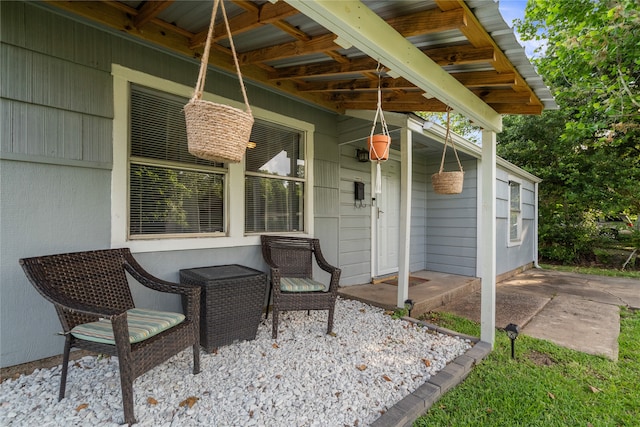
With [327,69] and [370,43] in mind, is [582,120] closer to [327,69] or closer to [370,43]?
[327,69]

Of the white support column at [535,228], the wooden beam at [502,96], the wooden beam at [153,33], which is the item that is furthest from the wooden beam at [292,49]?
the white support column at [535,228]

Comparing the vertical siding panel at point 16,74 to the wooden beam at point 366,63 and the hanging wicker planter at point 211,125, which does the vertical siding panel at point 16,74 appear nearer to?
the hanging wicker planter at point 211,125

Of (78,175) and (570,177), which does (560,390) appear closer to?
(78,175)

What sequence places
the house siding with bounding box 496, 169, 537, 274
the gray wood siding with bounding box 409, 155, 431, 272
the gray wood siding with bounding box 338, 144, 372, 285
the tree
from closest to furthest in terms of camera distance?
the gray wood siding with bounding box 338, 144, 372, 285, the tree, the gray wood siding with bounding box 409, 155, 431, 272, the house siding with bounding box 496, 169, 537, 274

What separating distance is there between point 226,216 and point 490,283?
250cm

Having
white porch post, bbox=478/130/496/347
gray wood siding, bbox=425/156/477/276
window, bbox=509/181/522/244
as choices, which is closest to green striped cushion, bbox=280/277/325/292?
white porch post, bbox=478/130/496/347

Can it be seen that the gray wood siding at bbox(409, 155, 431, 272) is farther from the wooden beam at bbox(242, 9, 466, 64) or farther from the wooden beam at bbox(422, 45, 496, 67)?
the wooden beam at bbox(242, 9, 466, 64)

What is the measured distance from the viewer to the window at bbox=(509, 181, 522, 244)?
6.61 metres

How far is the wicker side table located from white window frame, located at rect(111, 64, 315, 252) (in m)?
0.31

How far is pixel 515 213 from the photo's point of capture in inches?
270

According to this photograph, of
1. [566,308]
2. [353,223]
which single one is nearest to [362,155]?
[353,223]

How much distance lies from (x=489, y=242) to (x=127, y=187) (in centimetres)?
305

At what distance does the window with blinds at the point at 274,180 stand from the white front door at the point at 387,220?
61.5 inches

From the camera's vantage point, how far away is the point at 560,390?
6.90ft
